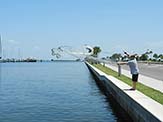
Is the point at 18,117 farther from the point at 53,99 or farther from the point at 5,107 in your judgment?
the point at 53,99

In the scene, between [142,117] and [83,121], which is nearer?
[142,117]

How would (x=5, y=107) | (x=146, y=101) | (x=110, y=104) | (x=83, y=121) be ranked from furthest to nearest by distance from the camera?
1. (x=110, y=104)
2. (x=5, y=107)
3. (x=83, y=121)
4. (x=146, y=101)

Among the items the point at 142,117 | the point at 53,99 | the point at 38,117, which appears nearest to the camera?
the point at 142,117

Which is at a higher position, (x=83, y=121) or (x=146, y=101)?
(x=146, y=101)

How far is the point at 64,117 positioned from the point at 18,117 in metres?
2.16

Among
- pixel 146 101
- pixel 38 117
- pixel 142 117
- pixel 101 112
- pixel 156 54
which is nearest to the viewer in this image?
pixel 142 117

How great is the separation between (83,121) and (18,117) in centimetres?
329

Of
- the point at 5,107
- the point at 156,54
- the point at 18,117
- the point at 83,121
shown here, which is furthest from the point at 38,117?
the point at 156,54

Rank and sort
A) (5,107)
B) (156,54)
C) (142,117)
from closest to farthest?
(142,117)
(5,107)
(156,54)

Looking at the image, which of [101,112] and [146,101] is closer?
[146,101]

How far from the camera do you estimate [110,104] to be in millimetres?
24438

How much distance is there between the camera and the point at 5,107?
75.0 feet

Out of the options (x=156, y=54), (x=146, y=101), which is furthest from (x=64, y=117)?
(x=156, y=54)

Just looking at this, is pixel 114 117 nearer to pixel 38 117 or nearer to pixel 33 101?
pixel 38 117
